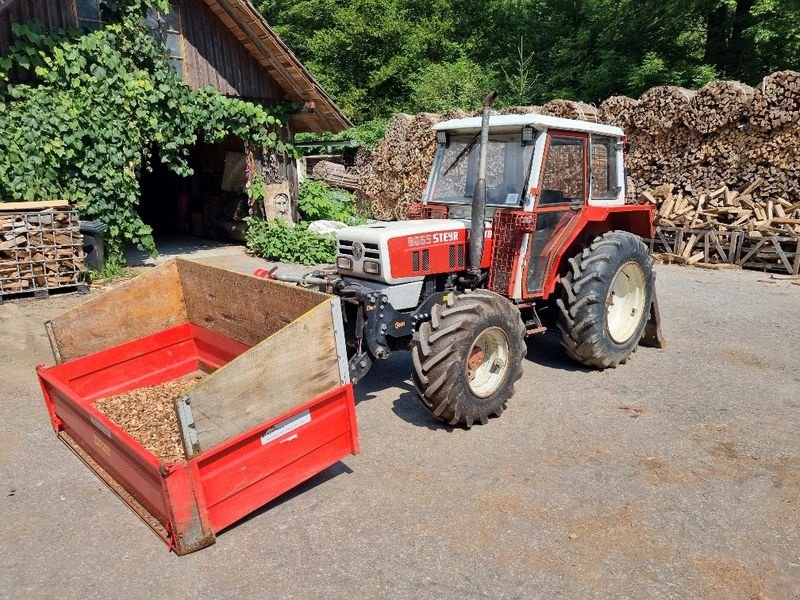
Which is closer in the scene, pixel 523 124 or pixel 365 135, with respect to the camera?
pixel 523 124

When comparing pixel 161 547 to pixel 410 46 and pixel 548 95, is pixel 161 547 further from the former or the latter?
pixel 410 46

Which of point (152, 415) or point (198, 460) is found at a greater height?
point (198, 460)

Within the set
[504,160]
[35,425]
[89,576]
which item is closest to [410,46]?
[504,160]

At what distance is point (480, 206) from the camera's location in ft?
15.5

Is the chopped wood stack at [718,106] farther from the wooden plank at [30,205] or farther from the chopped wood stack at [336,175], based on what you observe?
the wooden plank at [30,205]

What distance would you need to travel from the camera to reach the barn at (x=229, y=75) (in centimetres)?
955

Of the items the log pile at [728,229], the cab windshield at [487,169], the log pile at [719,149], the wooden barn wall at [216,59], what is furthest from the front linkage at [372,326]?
the wooden barn wall at [216,59]

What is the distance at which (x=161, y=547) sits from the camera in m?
3.38

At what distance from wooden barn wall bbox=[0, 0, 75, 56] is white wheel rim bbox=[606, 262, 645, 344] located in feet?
28.8

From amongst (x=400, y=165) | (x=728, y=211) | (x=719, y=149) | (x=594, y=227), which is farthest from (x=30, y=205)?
(x=719, y=149)

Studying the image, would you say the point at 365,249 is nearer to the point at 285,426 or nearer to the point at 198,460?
the point at 285,426

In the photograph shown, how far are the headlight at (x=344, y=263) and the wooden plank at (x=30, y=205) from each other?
555 cm

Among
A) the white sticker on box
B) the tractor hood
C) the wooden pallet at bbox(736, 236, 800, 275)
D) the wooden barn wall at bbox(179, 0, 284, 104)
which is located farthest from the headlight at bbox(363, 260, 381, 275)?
the wooden pallet at bbox(736, 236, 800, 275)

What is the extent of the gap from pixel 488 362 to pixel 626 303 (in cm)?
227
